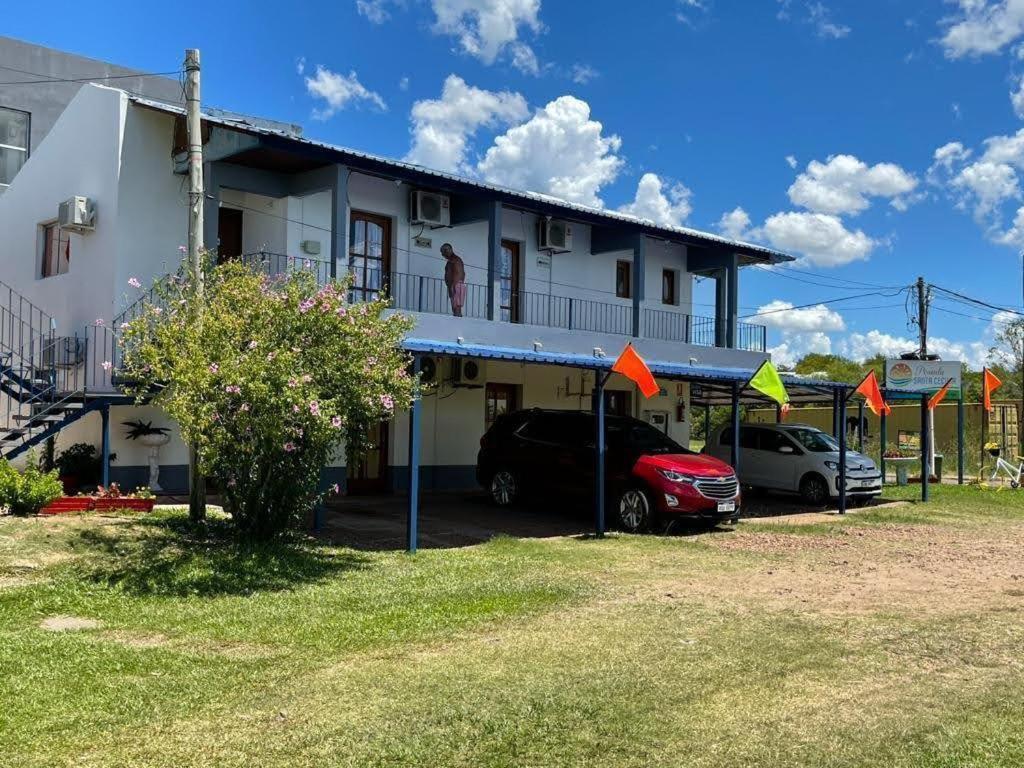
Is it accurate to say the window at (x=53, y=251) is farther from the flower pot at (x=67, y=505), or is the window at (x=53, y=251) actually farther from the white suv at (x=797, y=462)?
the white suv at (x=797, y=462)

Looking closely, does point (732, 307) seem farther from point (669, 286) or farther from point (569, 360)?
point (569, 360)

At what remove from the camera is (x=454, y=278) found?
707 inches

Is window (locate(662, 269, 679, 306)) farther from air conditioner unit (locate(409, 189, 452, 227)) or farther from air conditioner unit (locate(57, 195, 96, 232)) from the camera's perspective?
air conditioner unit (locate(57, 195, 96, 232))

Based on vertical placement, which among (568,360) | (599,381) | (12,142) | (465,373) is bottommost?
(599,381)

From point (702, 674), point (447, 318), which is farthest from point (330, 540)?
point (702, 674)

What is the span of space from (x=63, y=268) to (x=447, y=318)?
A: 7.18 m

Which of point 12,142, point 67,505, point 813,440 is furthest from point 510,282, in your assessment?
point 12,142

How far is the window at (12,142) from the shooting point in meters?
23.6

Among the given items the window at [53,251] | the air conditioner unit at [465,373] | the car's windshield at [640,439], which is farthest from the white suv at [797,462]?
the window at [53,251]

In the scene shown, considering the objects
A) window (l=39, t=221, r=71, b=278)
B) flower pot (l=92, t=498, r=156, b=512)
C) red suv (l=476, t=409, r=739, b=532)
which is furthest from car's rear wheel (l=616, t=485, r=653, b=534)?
window (l=39, t=221, r=71, b=278)

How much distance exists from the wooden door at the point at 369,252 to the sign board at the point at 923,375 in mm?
13121

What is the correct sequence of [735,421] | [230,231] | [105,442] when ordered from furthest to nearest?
[735,421], [230,231], [105,442]

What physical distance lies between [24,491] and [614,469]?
8.04 metres

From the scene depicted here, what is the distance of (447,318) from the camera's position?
16453 mm
